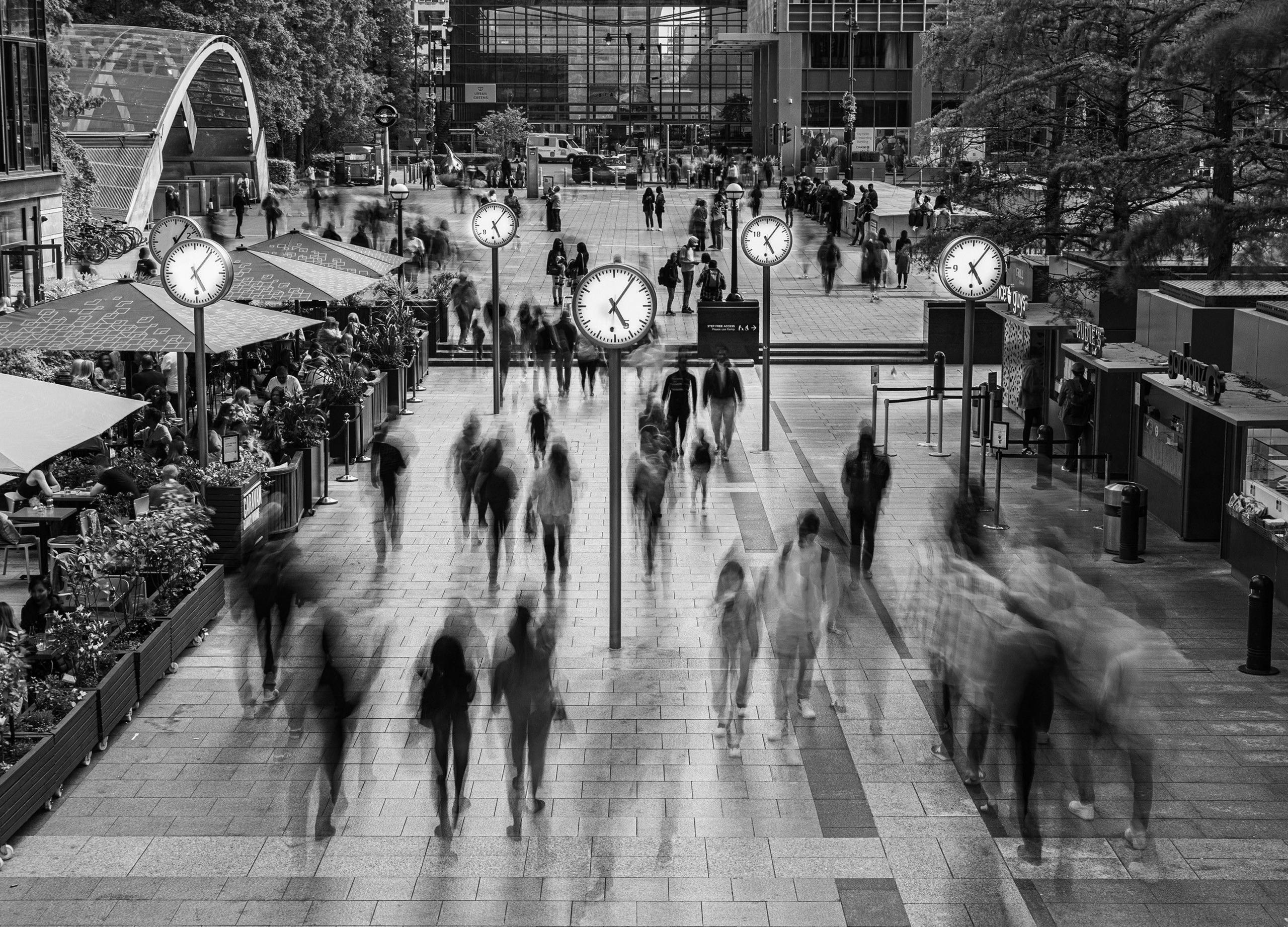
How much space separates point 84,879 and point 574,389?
19.2 m

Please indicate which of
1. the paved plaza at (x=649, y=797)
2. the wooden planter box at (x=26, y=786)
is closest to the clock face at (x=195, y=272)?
the paved plaza at (x=649, y=797)

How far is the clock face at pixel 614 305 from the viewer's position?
1379 cm

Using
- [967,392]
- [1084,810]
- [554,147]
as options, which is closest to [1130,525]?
[967,392]

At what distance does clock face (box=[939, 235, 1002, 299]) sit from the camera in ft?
58.3

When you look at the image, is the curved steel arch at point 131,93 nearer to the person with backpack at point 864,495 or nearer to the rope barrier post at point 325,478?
the rope barrier post at point 325,478

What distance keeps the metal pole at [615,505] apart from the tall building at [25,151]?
22.3m

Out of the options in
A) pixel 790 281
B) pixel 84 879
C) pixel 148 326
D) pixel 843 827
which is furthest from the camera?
pixel 790 281

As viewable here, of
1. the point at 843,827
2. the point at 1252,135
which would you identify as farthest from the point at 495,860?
the point at 1252,135

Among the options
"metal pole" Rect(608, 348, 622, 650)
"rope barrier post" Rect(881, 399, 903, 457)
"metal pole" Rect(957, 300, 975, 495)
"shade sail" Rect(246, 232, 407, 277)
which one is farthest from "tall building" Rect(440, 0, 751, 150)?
"metal pole" Rect(608, 348, 622, 650)

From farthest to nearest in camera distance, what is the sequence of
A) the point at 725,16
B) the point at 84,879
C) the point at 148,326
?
1. the point at 725,16
2. the point at 148,326
3. the point at 84,879

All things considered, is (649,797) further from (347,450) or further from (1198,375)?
(347,450)

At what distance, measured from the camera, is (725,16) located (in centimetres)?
12988

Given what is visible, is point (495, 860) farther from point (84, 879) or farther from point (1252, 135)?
point (1252, 135)

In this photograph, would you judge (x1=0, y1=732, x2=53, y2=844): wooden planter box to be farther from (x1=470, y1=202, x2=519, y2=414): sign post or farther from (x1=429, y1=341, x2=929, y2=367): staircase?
(x1=429, y1=341, x2=929, y2=367): staircase
